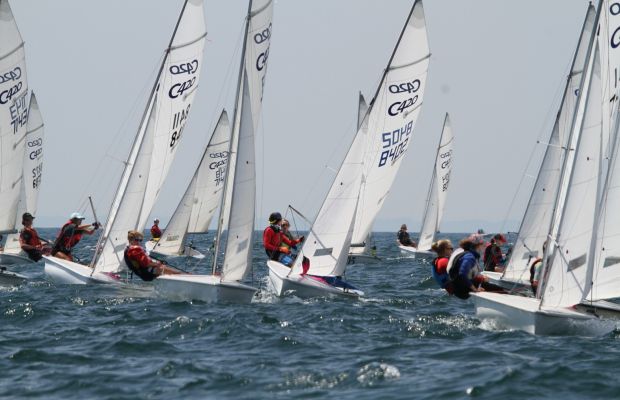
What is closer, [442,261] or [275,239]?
[442,261]

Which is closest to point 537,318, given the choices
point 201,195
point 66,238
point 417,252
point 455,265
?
point 455,265

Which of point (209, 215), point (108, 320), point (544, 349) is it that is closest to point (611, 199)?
point (544, 349)

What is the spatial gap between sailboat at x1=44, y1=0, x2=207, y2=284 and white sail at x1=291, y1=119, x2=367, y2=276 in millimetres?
3723

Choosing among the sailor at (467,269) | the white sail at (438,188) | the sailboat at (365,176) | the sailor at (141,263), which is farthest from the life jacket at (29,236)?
the white sail at (438,188)

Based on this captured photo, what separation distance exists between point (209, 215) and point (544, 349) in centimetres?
2387

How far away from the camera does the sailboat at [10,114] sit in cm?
2269

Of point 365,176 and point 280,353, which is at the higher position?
point 365,176

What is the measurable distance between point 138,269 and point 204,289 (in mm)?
2619

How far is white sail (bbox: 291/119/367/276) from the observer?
19.2 meters

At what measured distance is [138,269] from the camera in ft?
61.5

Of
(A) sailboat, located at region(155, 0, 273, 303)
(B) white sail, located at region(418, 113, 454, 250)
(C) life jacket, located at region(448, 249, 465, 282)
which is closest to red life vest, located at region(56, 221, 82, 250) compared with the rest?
(A) sailboat, located at region(155, 0, 273, 303)

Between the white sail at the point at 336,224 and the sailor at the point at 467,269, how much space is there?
3579 mm

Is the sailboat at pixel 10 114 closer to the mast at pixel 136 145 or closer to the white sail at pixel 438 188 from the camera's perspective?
the mast at pixel 136 145

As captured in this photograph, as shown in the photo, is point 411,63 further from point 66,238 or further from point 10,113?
point 10,113
